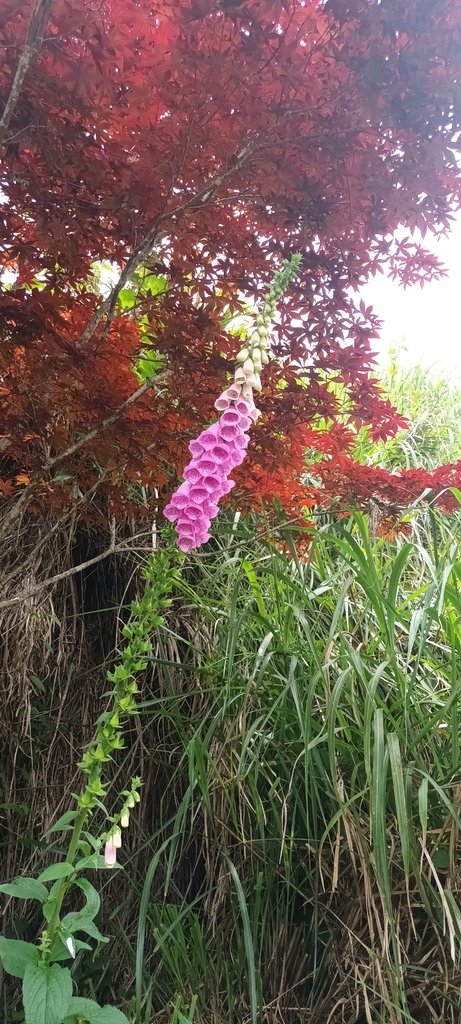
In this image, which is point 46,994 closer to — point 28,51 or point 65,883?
point 65,883

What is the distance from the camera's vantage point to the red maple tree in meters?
1.24

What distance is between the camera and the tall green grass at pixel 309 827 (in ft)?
4.42

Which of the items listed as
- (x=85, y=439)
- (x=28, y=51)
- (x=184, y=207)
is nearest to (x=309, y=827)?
(x=85, y=439)

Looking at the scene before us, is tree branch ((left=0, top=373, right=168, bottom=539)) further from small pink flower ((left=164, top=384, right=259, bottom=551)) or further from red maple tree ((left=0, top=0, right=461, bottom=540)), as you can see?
small pink flower ((left=164, top=384, right=259, bottom=551))

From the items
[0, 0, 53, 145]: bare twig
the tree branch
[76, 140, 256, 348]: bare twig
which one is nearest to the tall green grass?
→ the tree branch

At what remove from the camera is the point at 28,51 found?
114 cm

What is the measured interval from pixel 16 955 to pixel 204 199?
5.14 feet

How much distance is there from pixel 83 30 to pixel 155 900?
2.05 metres

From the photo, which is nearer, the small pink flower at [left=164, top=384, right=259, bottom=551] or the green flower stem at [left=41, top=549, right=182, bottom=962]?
the green flower stem at [left=41, top=549, right=182, bottom=962]

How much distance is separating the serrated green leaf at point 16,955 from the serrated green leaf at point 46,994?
25 mm

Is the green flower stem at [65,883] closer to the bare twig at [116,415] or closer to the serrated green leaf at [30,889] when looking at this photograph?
the serrated green leaf at [30,889]

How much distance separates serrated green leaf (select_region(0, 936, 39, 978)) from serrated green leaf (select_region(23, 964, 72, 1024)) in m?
0.03

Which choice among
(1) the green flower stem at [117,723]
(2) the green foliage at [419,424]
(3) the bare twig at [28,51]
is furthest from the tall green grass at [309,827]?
(3) the bare twig at [28,51]

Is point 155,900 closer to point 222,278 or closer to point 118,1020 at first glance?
point 118,1020
